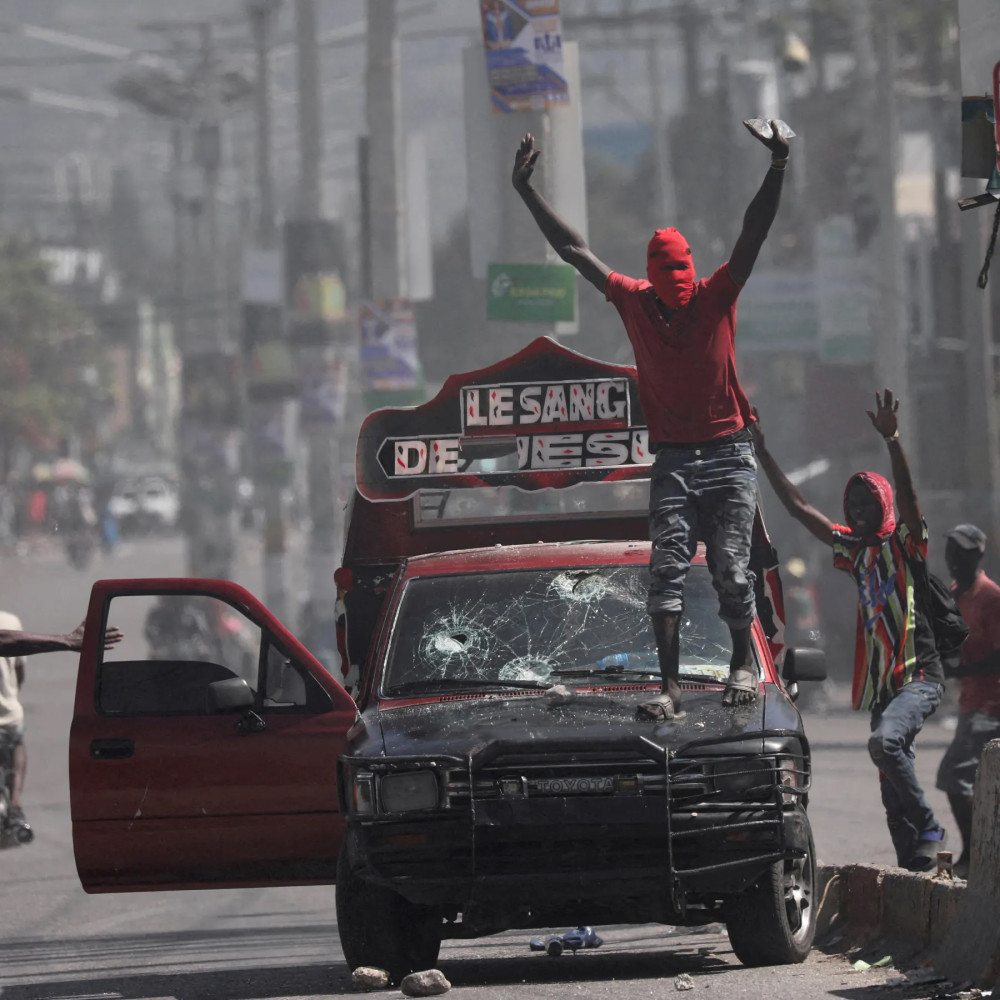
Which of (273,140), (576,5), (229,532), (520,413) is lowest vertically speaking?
(229,532)

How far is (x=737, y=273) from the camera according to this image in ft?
24.8

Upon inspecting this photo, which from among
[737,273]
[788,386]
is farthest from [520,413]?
[788,386]

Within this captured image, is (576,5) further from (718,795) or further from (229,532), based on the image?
(718,795)

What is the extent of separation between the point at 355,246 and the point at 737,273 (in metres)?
67.5

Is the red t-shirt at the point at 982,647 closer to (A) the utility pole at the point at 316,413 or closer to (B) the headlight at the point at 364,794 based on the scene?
(B) the headlight at the point at 364,794

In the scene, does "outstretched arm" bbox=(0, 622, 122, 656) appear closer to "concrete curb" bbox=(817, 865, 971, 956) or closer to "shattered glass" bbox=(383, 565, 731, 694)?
"shattered glass" bbox=(383, 565, 731, 694)

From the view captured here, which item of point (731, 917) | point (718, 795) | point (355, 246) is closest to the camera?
point (718, 795)

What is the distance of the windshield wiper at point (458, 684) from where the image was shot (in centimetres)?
765

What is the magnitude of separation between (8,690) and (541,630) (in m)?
5.34

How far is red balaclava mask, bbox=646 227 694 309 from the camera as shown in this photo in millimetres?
7602

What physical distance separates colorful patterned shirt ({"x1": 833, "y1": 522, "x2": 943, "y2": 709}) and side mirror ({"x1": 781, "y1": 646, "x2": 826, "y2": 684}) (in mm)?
877

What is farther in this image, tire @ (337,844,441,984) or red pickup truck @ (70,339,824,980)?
tire @ (337,844,441,984)

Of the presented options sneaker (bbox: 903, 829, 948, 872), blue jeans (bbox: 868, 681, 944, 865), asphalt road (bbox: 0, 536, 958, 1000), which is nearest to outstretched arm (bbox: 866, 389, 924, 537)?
blue jeans (bbox: 868, 681, 944, 865)

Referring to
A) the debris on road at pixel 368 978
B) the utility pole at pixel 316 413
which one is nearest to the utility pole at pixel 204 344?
the utility pole at pixel 316 413
